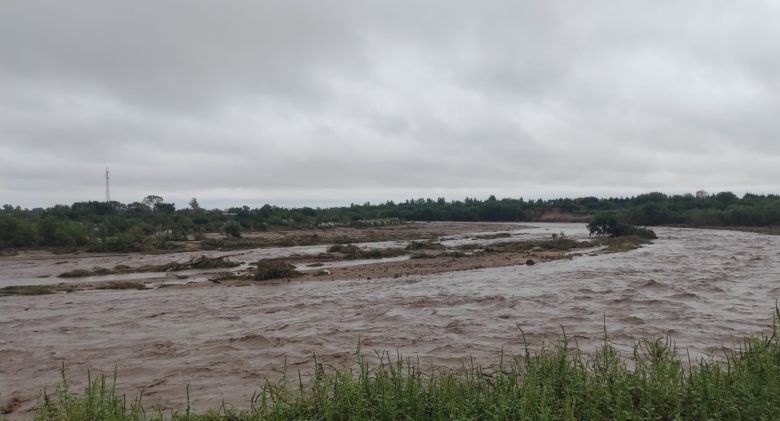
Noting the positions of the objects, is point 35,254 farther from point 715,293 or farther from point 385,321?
point 715,293

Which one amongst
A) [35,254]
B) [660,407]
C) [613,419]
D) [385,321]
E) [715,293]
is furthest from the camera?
[35,254]

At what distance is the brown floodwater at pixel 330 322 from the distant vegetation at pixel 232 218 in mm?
21284

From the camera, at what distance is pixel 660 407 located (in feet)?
16.1

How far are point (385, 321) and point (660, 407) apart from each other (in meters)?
7.10

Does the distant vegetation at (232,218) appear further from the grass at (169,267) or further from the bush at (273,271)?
the bush at (273,271)

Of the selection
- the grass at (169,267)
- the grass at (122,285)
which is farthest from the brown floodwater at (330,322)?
the grass at (169,267)

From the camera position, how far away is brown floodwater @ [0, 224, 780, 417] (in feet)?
26.7

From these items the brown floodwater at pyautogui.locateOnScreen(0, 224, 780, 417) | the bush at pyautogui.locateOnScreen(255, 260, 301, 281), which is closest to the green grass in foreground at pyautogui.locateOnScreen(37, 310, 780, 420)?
the brown floodwater at pyautogui.locateOnScreen(0, 224, 780, 417)

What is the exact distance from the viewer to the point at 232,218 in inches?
2469

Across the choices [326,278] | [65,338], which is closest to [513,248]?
[326,278]

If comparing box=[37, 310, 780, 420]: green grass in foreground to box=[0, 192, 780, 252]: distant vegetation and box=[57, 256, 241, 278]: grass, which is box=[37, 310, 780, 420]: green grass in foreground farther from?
box=[0, 192, 780, 252]: distant vegetation

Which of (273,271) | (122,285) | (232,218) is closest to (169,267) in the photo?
(122,285)

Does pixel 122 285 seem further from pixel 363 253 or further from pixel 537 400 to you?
pixel 537 400

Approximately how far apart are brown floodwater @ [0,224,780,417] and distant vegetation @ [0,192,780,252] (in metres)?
21.3
